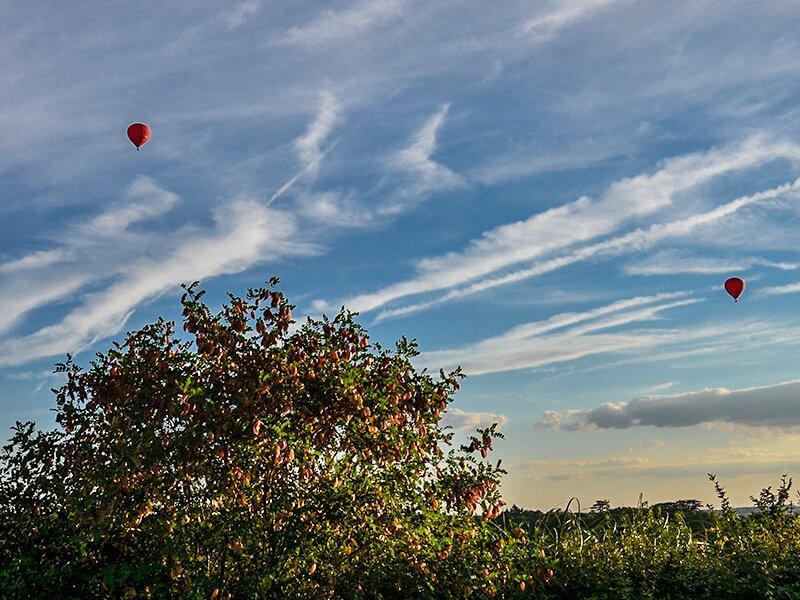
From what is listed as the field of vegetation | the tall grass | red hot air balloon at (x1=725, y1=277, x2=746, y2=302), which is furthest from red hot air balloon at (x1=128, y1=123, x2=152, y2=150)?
red hot air balloon at (x1=725, y1=277, x2=746, y2=302)

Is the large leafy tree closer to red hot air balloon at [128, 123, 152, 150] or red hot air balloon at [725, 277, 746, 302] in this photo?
red hot air balloon at [128, 123, 152, 150]

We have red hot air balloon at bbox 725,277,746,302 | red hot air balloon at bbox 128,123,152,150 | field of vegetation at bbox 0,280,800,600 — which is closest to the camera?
field of vegetation at bbox 0,280,800,600

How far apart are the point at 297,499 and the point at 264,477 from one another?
41 centimetres

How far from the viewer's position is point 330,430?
8820 millimetres

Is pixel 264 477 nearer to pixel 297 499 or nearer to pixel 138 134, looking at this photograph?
pixel 297 499

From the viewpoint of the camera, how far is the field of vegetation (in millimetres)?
8266

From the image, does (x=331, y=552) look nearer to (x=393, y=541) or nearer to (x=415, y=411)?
(x=393, y=541)

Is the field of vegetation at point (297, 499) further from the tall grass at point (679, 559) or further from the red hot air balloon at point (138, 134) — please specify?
the red hot air balloon at point (138, 134)

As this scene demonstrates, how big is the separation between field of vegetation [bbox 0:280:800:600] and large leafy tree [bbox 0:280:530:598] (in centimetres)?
2

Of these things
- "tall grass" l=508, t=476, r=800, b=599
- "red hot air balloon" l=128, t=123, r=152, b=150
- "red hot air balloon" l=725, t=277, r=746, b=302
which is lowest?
"tall grass" l=508, t=476, r=800, b=599

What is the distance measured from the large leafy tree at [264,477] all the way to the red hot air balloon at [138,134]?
280 inches

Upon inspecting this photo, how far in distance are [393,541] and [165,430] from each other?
2653 mm

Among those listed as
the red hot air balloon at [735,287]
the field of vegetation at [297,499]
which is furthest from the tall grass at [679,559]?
the red hot air balloon at [735,287]

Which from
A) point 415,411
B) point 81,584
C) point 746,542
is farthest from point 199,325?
point 746,542
